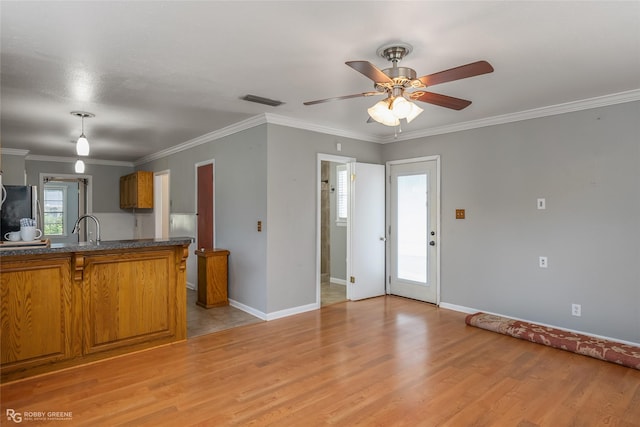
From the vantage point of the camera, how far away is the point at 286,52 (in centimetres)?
268

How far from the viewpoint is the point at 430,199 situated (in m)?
5.19

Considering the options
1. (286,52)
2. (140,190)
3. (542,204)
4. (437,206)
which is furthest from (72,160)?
(542,204)

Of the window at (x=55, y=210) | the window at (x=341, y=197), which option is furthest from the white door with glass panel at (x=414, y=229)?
the window at (x=55, y=210)

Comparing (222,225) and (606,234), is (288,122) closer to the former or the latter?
(222,225)

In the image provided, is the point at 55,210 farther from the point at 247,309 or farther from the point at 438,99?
the point at 438,99

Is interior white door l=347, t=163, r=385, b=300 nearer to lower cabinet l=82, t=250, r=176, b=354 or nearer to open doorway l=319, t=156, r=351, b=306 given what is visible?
open doorway l=319, t=156, r=351, b=306

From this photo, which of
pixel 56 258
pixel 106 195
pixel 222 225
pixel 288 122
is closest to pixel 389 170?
pixel 288 122

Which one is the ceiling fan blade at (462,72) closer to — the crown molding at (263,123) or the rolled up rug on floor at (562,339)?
the crown molding at (263,123)

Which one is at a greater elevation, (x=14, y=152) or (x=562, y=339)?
(x=14, y=152)

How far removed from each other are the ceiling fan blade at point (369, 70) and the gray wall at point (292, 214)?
2.33m

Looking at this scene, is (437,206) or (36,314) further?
(437,206)

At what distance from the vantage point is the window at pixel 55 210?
26.9 feet

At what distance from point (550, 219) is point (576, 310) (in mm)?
975

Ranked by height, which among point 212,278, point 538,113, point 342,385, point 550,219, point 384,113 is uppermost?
point 538,113
